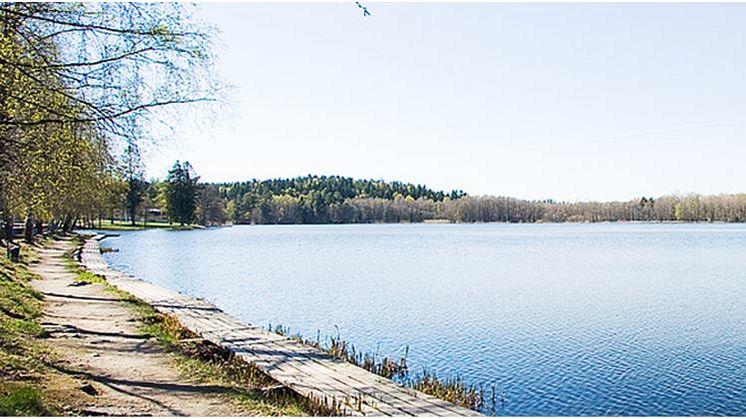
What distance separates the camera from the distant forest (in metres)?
132

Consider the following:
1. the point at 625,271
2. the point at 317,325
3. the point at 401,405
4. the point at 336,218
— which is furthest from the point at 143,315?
the point at 336,218

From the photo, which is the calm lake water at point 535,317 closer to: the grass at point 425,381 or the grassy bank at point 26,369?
the grass at point 425,381

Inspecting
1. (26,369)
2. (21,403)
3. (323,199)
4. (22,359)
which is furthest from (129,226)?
(21,403)

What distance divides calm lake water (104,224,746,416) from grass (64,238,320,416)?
3372 mm

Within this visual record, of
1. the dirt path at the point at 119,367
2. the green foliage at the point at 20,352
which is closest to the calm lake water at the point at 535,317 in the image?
the dirt path at the point at 119,367

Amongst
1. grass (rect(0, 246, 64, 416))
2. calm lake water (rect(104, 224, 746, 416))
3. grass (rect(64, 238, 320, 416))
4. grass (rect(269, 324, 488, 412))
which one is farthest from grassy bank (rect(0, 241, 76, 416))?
calm lake water (rect(104, 224, 746, 416))

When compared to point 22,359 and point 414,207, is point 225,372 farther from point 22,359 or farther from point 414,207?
point 414,207

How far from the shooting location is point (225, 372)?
8.50 metres

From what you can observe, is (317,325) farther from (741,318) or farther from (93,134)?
(741,318)

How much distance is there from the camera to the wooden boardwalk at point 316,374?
725cm

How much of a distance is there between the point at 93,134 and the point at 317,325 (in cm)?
851

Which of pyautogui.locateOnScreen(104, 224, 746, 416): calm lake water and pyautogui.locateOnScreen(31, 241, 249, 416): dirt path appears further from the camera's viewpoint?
pyautogui.locateOnScreen(104, 224, 746, 416): calm lake water

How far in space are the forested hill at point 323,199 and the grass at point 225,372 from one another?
121 m

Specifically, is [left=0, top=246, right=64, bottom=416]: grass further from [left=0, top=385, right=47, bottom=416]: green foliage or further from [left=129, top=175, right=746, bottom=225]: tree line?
[left=129, top=175, right=746, bottom=225]: tree line
